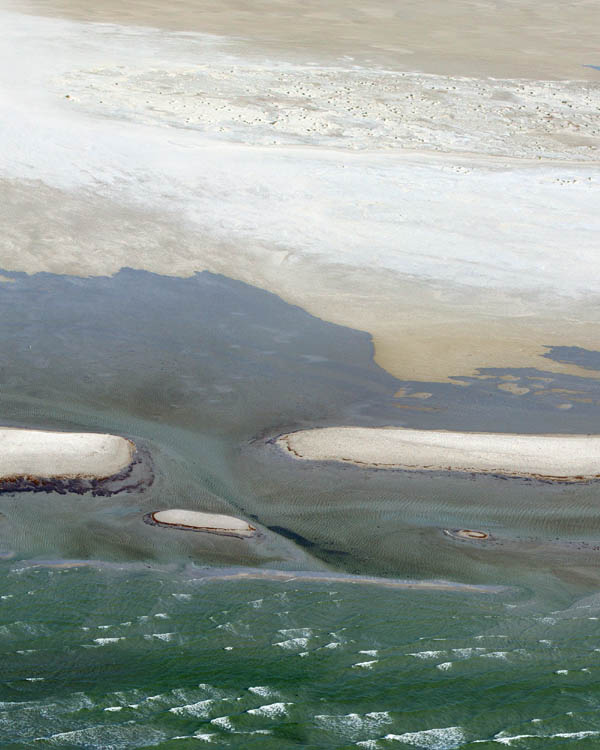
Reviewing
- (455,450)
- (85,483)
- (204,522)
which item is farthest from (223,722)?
(455,450)

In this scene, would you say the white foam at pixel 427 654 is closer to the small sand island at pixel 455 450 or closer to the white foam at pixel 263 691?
the white foam at pixel 263 691

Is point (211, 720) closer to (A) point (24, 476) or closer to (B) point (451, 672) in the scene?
(B) point (451, 672)

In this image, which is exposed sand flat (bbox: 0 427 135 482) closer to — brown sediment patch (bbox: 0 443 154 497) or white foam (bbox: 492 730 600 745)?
brown sediment patch (bbox: 0 443 154 497)

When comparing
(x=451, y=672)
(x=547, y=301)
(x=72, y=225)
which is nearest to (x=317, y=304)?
(x=547, y=301)

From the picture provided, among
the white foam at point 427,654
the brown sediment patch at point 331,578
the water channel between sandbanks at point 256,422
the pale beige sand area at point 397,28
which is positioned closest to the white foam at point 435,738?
the white foam at point 427,654

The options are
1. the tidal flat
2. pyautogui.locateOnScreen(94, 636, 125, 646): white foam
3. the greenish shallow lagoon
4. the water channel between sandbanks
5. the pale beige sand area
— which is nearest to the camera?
the greenish shallow lagoon

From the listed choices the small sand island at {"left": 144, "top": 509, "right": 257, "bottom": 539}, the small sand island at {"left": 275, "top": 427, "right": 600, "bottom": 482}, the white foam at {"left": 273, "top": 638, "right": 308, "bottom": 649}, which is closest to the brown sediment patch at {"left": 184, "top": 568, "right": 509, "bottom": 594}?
the small sand island at {"left": 144, "top": 509, "right": 257, "bottom": 539}

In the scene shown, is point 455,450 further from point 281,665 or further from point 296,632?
point 281,665
